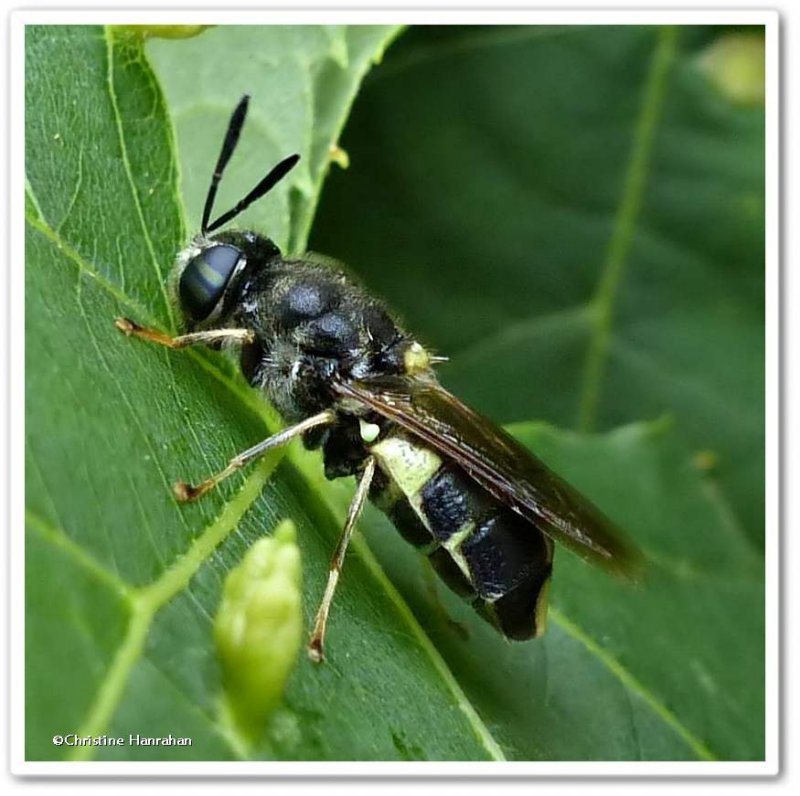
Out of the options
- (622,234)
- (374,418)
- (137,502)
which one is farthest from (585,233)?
(137,502)

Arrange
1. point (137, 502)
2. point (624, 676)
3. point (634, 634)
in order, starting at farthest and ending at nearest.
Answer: point (634, 634) → point (624, 676) → point (137, 502)

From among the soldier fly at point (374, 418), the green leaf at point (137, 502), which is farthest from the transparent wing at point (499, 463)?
the green leaf at point (137, 502)

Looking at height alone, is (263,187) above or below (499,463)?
above

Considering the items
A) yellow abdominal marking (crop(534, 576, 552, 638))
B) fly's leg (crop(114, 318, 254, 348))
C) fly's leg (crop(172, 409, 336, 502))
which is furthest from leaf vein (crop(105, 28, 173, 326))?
yellow abdominal marking (crop(534, 576, 552, 638))

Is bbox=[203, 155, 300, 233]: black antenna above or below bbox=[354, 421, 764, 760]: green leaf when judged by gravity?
above

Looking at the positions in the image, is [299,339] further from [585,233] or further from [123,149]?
[585,233]

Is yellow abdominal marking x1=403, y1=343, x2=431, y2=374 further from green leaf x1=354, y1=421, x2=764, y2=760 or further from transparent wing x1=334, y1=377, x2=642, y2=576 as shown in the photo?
green leaf x1=354, y1=421, x2=764, y2=760
